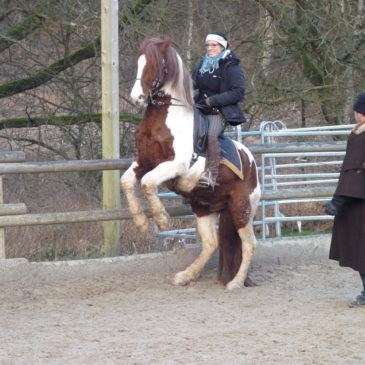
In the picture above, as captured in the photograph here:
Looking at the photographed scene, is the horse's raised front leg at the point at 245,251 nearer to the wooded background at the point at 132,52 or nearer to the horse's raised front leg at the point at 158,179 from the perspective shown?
the horse's raised front leg at the point at 158,179

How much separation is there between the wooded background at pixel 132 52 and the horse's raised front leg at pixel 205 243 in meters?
4.45

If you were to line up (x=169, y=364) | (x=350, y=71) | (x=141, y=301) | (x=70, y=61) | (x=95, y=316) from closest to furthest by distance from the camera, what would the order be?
(x=169, y=364) < (x=95, y=316) < (x=141, y=301) < (x=70, y=61) < (x=350, y=71)

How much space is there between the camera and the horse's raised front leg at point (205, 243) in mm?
7996

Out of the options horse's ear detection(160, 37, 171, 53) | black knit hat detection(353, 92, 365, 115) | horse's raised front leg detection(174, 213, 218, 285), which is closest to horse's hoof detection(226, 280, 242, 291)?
horse's raised front leg detection(174, 213, 218, 285)

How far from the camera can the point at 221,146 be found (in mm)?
7734

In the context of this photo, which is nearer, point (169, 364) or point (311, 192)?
point (169, 364)

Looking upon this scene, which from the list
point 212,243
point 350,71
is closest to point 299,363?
point 212,243

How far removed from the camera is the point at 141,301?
7.27 metres

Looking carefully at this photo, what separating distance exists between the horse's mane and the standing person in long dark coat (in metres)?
1.42

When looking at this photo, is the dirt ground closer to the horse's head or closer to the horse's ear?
the horse's head

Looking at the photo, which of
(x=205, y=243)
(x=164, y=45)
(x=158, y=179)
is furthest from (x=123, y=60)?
(x=158, y=179)

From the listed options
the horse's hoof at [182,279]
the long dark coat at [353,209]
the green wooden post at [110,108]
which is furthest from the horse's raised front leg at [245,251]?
the green wooden post at [110,108]

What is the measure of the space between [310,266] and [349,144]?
2186mm

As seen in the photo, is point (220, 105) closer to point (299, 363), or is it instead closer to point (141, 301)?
point (141, 301)
